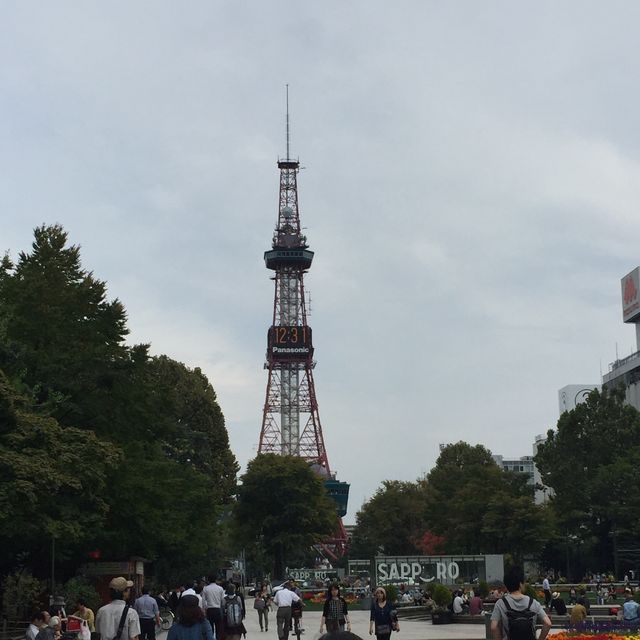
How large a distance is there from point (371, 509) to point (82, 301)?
71258 mm

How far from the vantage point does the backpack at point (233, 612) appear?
18.6 metres

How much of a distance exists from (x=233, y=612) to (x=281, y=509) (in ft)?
208

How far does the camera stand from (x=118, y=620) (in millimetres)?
12602

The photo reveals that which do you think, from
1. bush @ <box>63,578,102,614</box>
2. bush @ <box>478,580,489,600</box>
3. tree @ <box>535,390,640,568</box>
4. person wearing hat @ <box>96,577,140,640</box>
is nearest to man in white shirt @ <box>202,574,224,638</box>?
person wearing hat @ <box>96,577,140,640</box>

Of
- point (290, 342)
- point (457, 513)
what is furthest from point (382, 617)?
point (290, 342)

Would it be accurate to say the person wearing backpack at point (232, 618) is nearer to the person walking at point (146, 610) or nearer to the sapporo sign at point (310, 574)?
the person walking at point (146, 610)

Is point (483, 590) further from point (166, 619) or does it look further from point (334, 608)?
point (334, 608)

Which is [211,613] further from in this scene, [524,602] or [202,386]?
[202,386]

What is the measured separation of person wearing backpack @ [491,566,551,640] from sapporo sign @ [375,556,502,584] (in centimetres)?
4516

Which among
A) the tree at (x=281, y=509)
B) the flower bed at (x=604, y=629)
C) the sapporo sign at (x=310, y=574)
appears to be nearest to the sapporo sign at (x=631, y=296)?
the tree at (x=281, y=509)

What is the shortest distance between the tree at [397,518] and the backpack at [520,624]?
3690 inches

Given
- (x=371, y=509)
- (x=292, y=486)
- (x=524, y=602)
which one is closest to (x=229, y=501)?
(x=292, y=486)

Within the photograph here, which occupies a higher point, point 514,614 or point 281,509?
point 281,509

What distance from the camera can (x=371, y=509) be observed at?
108 metres
